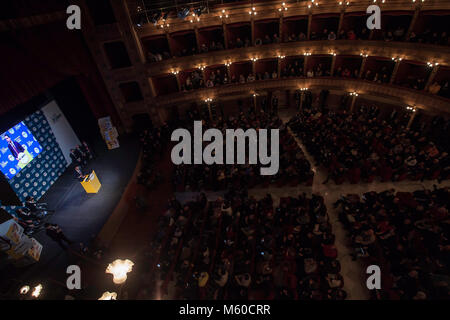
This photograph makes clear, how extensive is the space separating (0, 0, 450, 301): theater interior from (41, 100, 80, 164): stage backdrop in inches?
3.8

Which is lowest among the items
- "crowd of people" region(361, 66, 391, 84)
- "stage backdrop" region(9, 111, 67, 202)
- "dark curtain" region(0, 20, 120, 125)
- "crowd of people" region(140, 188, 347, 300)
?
"crowd of people" region(140, 188, 347, 300)

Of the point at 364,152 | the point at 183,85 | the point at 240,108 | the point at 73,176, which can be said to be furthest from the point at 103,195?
the point at 364,152

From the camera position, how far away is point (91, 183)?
14.2 m

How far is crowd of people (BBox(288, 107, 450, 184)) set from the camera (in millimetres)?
13594

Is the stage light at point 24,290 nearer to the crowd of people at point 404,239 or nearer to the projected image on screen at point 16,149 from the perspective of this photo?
the projected image on screen at point 16,149

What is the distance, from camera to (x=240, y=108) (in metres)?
21.4

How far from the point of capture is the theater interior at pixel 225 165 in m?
10.5

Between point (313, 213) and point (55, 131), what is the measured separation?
641 inches

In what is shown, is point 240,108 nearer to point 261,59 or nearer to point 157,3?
point 261,59

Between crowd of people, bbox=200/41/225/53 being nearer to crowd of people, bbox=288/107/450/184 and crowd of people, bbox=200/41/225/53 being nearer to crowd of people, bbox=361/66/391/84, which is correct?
crowd of people, bbox=288/107/450/184

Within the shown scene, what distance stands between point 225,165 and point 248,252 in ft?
19.8

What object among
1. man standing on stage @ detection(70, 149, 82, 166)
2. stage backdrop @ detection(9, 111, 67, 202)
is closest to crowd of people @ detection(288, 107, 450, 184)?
man standing on stage @ detection(70, 149, 82, 166)

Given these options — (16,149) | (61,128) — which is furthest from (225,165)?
(16,149)

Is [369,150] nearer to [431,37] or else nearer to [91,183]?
[431,37]
